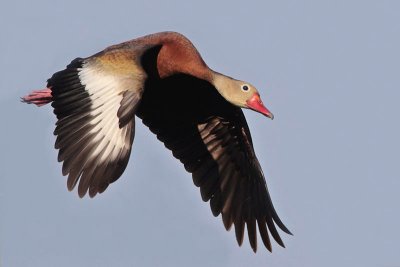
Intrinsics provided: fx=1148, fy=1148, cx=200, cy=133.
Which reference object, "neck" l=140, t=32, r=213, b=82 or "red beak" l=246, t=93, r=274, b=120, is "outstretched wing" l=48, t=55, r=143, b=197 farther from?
"red beak" l=246, t=93, r=274, b=120

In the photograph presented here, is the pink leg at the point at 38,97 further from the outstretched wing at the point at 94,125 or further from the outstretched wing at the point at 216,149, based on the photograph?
the outstretched wing at the point at 94,125

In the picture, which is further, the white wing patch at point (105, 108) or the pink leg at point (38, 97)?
the pink leg at point (38, 97)

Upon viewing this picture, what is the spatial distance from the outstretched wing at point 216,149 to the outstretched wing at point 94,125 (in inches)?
62.4

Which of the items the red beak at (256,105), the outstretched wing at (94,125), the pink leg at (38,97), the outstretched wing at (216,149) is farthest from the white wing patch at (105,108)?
the red beak at (256,105)

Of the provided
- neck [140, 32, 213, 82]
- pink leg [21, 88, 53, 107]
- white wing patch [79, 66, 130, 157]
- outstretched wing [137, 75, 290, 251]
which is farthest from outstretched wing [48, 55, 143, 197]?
pink leg [21, 88, 53, 107]

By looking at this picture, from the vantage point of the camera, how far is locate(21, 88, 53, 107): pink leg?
517 inches

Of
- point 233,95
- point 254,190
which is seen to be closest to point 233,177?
point 254,190

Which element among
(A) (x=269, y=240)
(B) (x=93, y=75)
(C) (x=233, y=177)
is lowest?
(A) (x=269, y=240)

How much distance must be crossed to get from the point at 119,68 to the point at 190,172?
212 cm

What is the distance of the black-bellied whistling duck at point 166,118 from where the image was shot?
10992mm

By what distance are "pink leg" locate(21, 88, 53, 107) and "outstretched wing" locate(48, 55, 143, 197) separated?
176cm

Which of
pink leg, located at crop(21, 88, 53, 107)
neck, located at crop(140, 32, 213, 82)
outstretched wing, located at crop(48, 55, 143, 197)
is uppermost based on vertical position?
pink leg, located at crop(21, 88, 53, 107)

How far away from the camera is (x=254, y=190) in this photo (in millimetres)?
13250

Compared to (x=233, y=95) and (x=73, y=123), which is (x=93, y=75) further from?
(x=233, y=95)
